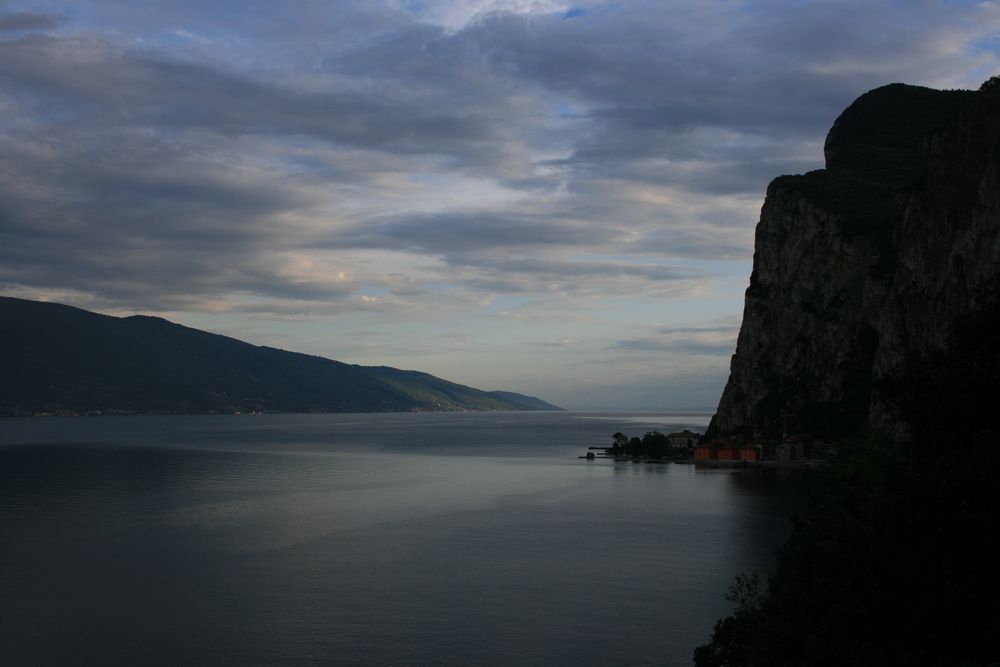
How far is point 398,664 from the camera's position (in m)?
52.1

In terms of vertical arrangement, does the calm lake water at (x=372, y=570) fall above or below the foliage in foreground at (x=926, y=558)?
below

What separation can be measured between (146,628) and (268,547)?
29549 mm

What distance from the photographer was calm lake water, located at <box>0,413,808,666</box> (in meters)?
55.7

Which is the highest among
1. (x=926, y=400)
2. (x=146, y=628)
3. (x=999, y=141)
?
(x=999, y=141)

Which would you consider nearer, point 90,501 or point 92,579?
point 92,579

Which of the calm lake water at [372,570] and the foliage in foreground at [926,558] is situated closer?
the foliage in foreground at [926,558]

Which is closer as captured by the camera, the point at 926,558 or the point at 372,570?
the point at 926,558

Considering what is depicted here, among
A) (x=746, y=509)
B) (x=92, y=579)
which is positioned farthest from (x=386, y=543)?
(x=746, y=509)

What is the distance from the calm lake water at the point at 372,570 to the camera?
55.7 metres

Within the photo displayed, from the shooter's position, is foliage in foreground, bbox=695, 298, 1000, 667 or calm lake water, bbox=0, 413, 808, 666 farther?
calm lake water, bbox=0, 413, 808, 666

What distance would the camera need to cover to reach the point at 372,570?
77812 mm

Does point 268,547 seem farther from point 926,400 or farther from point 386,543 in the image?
point 926,400

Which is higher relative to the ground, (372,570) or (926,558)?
(926,558)

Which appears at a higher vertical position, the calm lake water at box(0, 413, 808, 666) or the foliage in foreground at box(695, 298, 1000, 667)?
the foliage in foreground at box(695, 298, 1000, 667)
